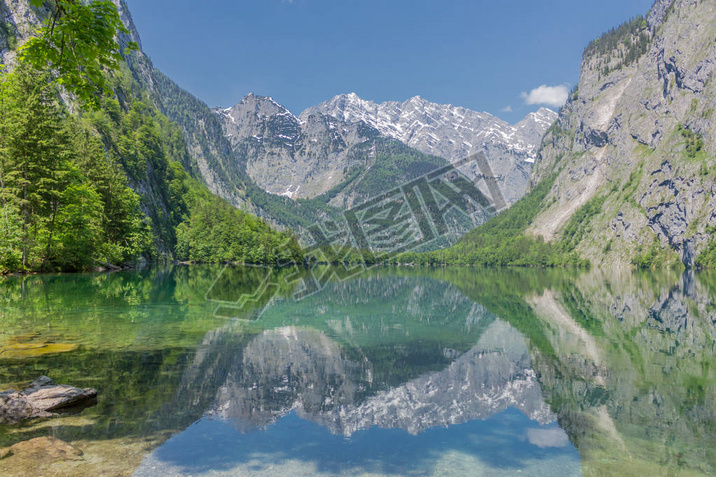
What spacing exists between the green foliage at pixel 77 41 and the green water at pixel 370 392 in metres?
8.22

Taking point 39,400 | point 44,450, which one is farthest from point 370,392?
point 39,400

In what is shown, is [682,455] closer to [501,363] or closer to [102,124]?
[501,363]

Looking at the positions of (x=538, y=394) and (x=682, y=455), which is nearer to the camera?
(x=682, y=455)

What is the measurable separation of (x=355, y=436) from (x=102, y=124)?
98.0 m

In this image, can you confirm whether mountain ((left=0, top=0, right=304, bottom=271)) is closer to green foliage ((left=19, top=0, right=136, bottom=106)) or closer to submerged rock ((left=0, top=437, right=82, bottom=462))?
green foliage ((left=19, top=0, right=136, bottom=106))

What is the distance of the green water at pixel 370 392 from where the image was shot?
28.1ft

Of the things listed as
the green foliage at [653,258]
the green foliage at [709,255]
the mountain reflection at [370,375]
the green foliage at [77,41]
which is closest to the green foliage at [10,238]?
the mountain reflection at [370,375]

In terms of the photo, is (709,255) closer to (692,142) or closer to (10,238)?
(692,142)

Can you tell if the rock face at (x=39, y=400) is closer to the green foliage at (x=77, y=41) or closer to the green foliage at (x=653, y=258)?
the green foliage at (x=77, y=41)

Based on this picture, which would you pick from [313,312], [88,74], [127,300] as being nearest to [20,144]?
[127,300]

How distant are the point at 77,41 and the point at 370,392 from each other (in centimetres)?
1204

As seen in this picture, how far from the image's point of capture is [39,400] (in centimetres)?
965

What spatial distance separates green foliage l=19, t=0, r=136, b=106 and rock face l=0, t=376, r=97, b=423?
24.4 feet

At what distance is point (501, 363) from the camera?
16.7 meters
